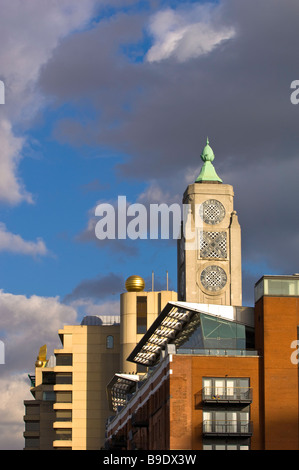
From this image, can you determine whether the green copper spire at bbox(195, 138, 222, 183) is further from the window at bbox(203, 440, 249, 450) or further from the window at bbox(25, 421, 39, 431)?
the window at bbox(25, 421, 39, 431)

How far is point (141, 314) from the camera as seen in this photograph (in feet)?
561

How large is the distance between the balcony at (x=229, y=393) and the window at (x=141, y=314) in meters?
76.8

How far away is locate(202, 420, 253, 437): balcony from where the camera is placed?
301 feet

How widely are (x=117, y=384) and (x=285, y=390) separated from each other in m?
53.2

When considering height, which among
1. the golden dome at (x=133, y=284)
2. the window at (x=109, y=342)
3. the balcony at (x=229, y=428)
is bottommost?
the balcony at (x=229, y=428)

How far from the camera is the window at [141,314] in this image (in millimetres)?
170000

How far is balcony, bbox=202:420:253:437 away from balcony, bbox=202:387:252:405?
162cm

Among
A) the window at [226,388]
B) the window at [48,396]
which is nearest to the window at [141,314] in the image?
the window at [48,396]

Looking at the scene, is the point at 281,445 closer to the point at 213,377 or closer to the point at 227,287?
the point at 213,377

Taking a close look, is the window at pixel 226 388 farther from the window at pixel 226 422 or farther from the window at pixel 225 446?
the window at pixel 225 446

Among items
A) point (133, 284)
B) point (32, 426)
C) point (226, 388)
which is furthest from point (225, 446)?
point (32, 426)

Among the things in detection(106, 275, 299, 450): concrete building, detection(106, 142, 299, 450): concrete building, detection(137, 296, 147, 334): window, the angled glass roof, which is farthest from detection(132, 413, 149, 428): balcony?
detection(137, 296, 147, 334): window

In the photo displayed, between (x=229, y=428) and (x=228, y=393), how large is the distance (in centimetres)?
269
